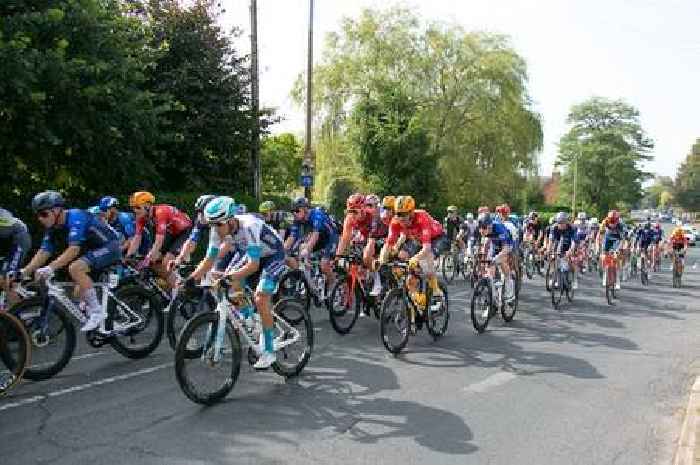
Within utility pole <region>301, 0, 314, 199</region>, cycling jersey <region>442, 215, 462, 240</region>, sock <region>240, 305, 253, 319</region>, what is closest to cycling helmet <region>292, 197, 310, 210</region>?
sock <region>240, 305, 253, 319</region>

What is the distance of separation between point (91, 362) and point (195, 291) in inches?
58.8

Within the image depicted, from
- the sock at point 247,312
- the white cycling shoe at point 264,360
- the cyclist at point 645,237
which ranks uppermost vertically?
the cyclist at point 645,237

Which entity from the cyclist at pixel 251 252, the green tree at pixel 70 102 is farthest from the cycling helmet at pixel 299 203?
the green tree at pixel 70 102

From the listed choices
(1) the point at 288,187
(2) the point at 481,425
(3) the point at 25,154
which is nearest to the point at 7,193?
(3) the point at 25,154

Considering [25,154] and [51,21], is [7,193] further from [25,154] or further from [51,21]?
[51,21]

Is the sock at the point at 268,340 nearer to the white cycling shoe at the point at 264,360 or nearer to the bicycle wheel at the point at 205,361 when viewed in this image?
the white cycling shoe at the point at 264,360

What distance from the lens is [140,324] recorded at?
26.2 ft

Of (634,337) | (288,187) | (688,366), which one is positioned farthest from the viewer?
(288,187)

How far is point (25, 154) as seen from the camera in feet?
42.4

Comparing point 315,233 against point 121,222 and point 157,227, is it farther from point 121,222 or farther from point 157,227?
point 121,222

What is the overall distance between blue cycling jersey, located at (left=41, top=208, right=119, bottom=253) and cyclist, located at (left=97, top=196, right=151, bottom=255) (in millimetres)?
2398

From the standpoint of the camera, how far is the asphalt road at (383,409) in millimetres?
5145

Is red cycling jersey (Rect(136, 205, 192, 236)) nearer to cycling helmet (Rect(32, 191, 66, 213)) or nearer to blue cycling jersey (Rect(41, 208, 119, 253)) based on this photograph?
blue cycling jersey (Rect(41, 208, 119, 253))

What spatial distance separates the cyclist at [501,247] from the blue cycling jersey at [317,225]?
9.01 feet
